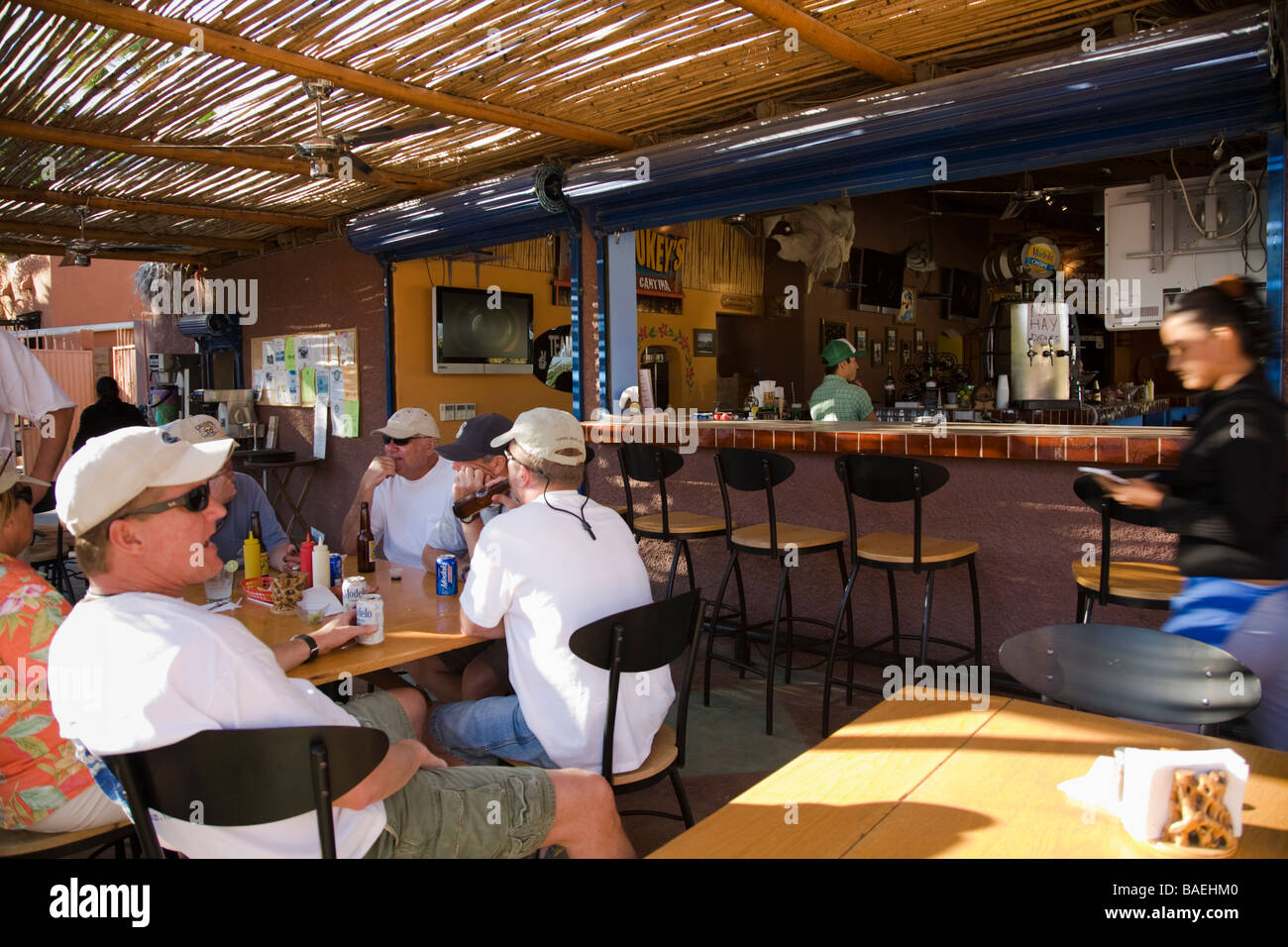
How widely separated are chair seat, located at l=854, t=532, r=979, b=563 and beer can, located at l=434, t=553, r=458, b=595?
5.90 feet

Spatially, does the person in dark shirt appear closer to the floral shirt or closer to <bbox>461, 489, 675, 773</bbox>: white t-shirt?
the floral shirt

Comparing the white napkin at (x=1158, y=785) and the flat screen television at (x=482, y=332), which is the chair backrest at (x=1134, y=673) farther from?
the flat screen television at (x=482, y=332)

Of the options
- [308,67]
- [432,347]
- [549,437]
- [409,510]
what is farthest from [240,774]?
[432,347]

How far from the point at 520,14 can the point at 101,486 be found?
9.01 feet

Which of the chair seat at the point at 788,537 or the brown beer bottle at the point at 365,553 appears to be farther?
the chair seat at the point at 788,537

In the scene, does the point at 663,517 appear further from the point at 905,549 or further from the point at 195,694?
the point at 195,694

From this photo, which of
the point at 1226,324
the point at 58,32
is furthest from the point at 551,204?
the point at 1226,324

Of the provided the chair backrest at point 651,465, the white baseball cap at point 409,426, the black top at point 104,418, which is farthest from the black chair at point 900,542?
the black top at point 104,418

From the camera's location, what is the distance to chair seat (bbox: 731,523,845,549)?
13.5 feet

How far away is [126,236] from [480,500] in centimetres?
634

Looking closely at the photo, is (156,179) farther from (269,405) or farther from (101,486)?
(101,486)

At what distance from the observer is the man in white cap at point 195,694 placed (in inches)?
57.7

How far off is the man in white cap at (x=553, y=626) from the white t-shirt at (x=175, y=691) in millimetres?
661

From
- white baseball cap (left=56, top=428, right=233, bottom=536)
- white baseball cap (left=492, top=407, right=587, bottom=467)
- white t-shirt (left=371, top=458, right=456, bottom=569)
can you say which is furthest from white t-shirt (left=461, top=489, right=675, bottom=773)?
white t-shirt (left=371, top=458, right=456, bottom=569)
